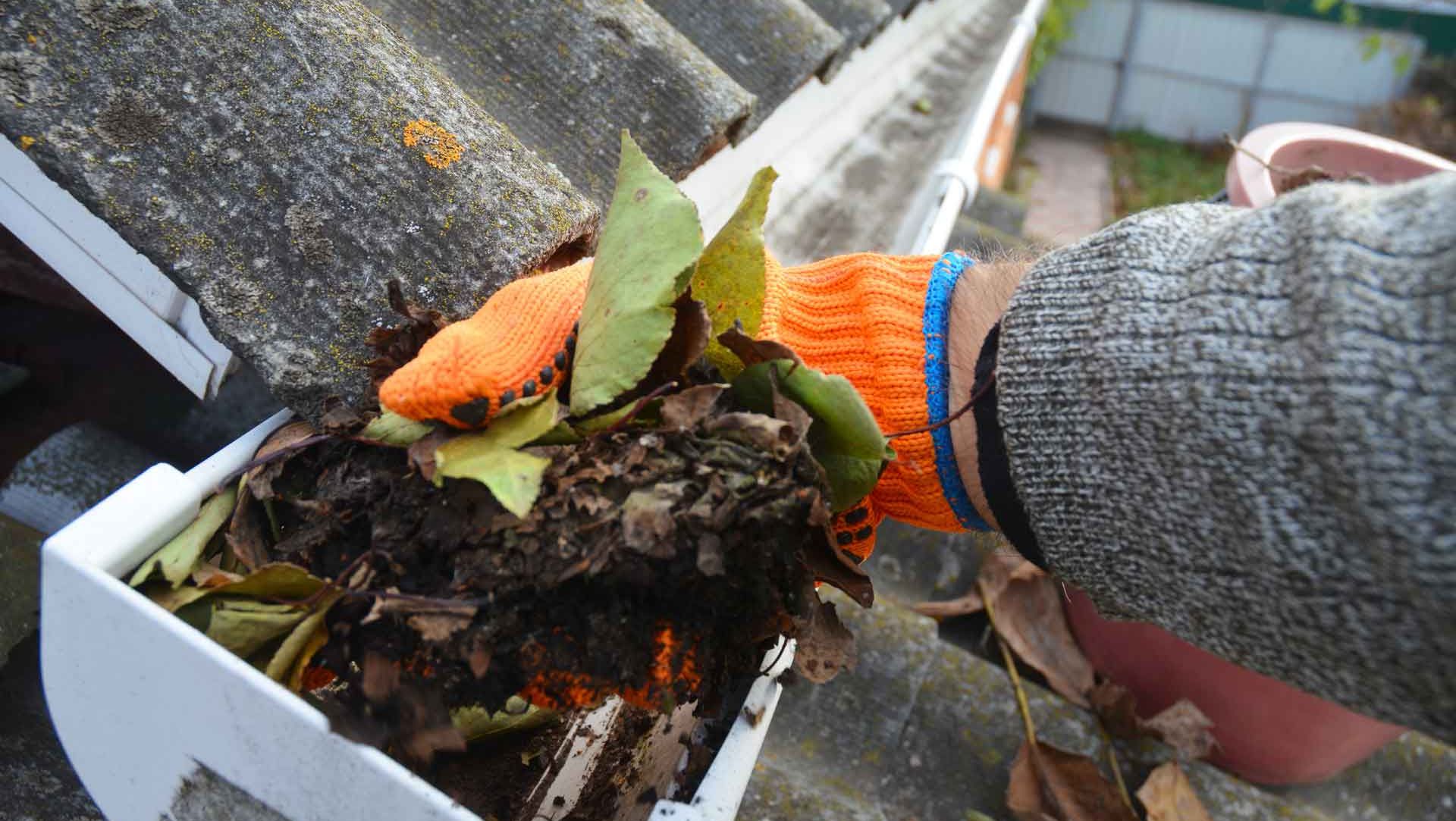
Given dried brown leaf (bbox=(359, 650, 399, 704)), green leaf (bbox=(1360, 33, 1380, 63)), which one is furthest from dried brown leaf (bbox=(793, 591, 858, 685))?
green leaf (bbox=(1360, 33, 1380, 63))

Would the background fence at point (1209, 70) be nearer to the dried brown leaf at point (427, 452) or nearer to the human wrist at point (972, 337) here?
the human wrist at point (972, 337)

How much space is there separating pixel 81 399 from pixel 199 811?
112cm

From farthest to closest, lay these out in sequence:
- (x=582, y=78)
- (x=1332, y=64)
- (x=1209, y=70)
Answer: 1. (x=1209, y=70)
2. (x=1332, y=64)
3. (x=582, y=78)

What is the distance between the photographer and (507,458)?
0.78 m

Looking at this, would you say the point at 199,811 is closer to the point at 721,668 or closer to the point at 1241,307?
the point at 721,668

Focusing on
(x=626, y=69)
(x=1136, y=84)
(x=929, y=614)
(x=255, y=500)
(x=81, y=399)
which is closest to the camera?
(x=255, y=500)

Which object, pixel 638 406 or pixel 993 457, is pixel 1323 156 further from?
pixel 638 406

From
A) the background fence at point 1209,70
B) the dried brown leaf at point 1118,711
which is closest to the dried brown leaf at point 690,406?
the dried brown leaf at point 1118,711

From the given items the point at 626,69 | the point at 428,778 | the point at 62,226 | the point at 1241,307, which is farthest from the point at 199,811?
the point at 626,69

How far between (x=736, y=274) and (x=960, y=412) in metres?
0.26

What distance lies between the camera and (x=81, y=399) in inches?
64.4

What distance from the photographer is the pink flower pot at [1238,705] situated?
1635 millimetres

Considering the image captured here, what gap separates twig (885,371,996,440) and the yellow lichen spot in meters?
0.56

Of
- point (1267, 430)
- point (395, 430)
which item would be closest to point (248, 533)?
point (395, 430)
